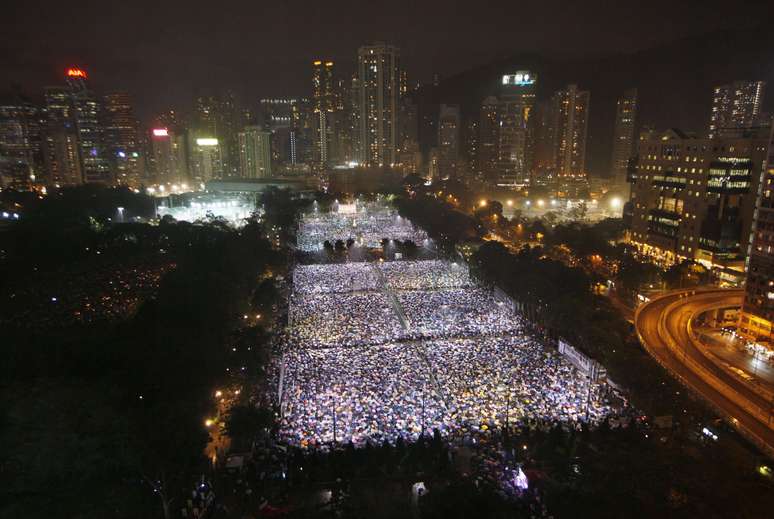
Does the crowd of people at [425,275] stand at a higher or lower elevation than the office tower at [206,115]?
lower

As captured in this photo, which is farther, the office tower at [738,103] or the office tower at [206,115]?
the office tower at [206,115]

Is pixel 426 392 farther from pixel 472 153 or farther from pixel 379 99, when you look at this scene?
pixel 379 99

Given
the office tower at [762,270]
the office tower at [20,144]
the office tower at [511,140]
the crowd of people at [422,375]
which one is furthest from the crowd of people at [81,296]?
the office tower at [511,140]

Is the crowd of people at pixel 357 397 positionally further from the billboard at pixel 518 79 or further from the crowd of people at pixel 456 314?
the billboard at pixel 518 79

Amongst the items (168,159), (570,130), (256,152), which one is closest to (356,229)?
(570,130)

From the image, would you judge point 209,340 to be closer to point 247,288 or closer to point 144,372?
point 144,372

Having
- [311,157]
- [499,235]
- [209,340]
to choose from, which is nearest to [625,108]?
[499,235]
